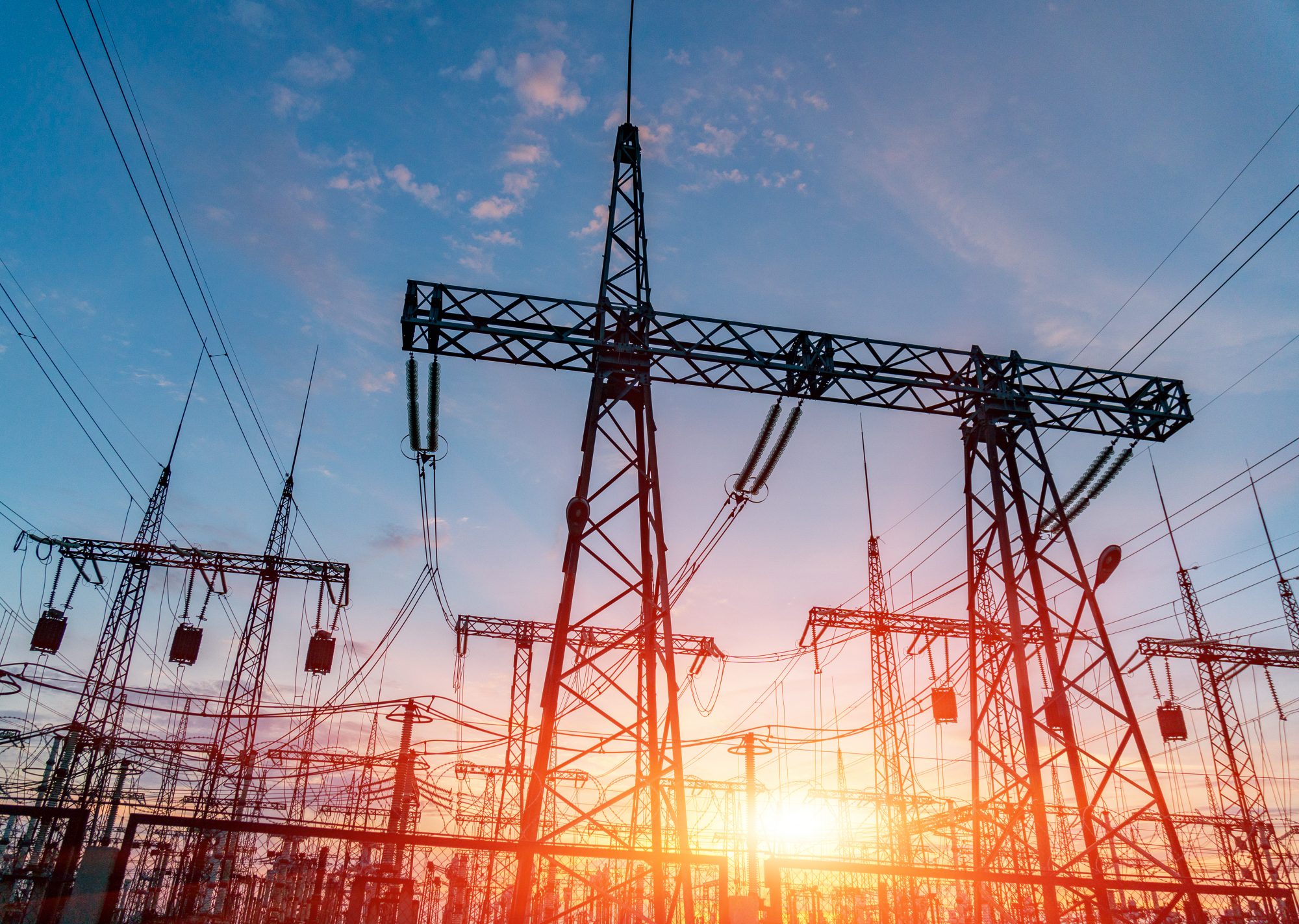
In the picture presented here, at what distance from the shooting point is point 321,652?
26.9 meters

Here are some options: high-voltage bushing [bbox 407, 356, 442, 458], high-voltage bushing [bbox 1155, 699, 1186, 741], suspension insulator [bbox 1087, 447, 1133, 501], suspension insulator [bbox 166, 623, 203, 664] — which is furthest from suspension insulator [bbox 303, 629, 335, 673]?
high-voltage bushing [bbox 1155, 699, 1186, 741]

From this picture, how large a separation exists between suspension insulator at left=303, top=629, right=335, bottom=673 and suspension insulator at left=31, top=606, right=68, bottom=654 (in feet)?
27.9

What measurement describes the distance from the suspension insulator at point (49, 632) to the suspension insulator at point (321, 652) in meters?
8.51

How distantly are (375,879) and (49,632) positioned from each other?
14117 mm

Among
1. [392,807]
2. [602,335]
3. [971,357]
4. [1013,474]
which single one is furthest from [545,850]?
[392,807]

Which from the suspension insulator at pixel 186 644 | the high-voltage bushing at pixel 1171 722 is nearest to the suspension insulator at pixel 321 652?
the suspension insulator at pixel 186 644

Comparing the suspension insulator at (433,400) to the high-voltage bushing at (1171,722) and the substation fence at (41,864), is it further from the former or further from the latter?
the high-voltage bushing at (1171,722)

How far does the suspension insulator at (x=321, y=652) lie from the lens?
26641 millimetres

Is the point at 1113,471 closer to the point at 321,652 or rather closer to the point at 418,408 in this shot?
the point at 418,408

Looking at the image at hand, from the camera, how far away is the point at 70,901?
8.91 m

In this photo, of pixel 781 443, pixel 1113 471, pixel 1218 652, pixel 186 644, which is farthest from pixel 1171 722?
pixel 186 644

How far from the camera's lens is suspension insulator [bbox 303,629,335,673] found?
87.4ft

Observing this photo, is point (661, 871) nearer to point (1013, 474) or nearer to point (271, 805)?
point (1013, 474)

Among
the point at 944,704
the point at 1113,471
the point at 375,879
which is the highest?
the point at 1113,471
